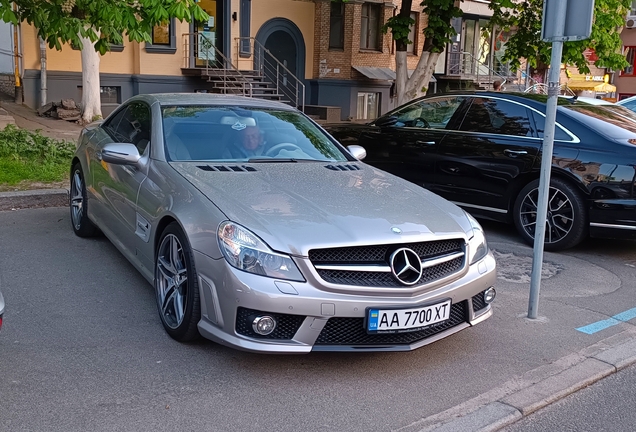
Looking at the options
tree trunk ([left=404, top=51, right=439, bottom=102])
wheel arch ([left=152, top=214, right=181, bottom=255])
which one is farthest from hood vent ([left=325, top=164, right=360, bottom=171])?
A: tree trunk ([left=404, top=51, right=439, bottom=102])

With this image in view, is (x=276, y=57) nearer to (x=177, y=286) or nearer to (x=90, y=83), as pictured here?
(x=90, y=83)

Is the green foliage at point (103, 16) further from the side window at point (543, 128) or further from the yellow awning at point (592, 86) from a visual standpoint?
the yellow awning at point (592, 86)

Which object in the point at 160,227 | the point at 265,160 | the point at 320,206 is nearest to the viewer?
the point at 320,206

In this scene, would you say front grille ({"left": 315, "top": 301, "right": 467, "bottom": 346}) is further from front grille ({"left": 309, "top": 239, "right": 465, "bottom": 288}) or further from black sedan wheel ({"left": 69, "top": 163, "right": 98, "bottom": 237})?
black sedan wheel ({"left": 69, "top": 163, "right": 98, "bottom": 237})

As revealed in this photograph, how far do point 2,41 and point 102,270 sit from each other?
556 inches

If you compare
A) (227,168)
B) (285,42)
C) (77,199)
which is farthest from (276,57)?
(227,168)

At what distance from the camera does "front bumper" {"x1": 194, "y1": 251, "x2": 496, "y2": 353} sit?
3.82 m

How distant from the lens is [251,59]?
2170 cm

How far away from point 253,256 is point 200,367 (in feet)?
2.64

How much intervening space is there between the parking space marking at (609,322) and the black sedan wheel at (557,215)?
1.65 m

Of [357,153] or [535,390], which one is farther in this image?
[357,153]

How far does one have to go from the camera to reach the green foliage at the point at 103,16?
7.83 meters

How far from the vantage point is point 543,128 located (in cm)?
758

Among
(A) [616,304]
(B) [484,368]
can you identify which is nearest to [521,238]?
(A) [616,304]
